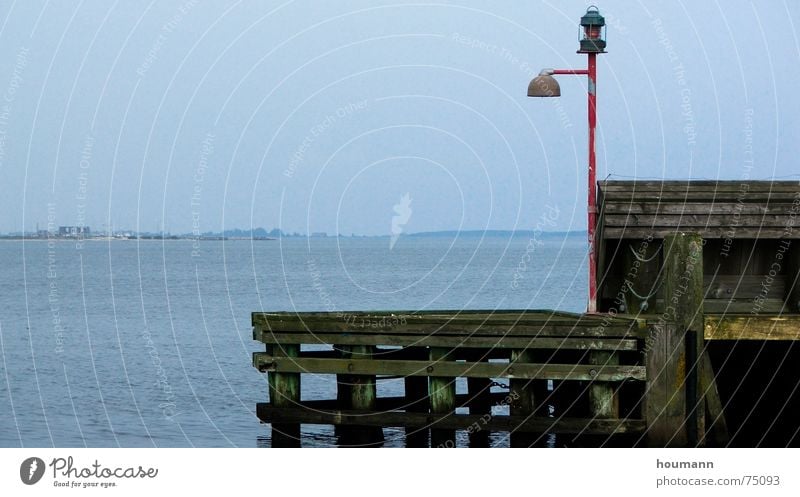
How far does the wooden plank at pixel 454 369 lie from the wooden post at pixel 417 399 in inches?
102

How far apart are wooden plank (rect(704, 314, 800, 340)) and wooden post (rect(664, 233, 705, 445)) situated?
196 mm

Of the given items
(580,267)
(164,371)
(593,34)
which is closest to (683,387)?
(593,34)

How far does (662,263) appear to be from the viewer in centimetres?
2019

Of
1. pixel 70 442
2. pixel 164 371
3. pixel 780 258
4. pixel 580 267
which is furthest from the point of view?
pixel 580 267

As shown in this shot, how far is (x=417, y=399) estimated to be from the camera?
22.7 meters

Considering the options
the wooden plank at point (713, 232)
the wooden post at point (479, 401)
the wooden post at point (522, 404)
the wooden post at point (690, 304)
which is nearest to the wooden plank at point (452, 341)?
the wooden post at point (522, 404)

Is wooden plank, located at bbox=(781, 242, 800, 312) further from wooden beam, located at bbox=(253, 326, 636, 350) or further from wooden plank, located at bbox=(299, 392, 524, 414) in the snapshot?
wooden plank, located at bbox=(299, 392, 524, 414)

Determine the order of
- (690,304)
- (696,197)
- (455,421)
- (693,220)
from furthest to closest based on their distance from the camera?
(696,197), (693,220), (455,421), (690,304)

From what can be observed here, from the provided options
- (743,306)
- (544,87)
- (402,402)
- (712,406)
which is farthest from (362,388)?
(743,306)

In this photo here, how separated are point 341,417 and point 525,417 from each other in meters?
2.64

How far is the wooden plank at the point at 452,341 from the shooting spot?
18.8 metres

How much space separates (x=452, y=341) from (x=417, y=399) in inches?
141

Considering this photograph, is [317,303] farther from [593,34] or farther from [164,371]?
[593,34]

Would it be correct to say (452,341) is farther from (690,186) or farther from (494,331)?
(690,186)
